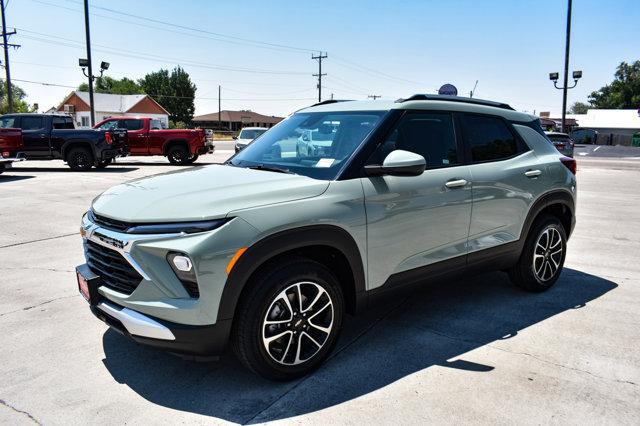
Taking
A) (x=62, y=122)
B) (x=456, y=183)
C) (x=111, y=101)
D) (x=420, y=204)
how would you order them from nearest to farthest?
(x=420, y=204)
(x=456, y=183)
(x=62, y=122)
(x=111, y=101)

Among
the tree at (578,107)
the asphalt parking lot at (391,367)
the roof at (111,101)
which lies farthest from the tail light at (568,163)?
the tree at (578,107)

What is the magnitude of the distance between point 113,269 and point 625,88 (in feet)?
362

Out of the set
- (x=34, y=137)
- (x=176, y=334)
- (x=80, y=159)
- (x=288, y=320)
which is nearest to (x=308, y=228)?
(x=288, y=320)

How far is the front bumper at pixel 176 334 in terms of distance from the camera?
269cm

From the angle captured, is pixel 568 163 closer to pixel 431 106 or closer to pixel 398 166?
pixel 431 106

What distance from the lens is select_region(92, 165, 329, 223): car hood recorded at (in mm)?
2781

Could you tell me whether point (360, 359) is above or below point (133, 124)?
below

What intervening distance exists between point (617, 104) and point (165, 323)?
111142 mm

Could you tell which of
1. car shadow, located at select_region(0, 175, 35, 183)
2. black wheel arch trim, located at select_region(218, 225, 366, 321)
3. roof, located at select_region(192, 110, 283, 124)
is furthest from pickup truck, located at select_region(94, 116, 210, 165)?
roof, located at select_region(192, 110, 283, 124)

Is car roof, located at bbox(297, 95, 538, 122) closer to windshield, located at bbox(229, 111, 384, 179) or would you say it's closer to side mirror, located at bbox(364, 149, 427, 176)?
windshield, located at bbox(229, 111, 384, 179)

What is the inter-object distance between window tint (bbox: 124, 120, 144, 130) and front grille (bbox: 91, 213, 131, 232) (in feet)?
60.9

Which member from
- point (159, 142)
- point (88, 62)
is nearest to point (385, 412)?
point (159, 142)

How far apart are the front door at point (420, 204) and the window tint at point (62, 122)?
17.0m

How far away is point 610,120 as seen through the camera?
73062mm
